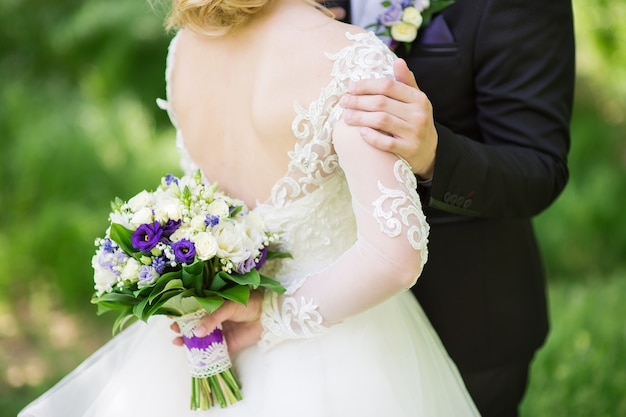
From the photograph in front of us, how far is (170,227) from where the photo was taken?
1.59m

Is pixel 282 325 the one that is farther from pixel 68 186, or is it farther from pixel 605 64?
pixel 605 64

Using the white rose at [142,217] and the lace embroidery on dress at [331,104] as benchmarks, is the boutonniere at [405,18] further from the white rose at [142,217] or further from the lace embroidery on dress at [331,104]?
the white rose at [142,217]

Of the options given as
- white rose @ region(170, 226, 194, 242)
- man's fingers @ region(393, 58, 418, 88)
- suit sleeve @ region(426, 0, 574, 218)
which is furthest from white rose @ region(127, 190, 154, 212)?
suit sleeve @ region(426, 0, 574, 218)

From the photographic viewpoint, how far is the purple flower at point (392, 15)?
1.93 m

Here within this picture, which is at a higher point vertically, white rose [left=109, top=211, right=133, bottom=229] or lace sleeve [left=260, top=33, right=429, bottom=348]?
white rose [left=109, top=211, right=133, bottom=229]

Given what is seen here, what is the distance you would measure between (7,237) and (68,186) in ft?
1.78

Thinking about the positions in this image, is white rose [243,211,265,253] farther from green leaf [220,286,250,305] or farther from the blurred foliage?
the blurred foliage

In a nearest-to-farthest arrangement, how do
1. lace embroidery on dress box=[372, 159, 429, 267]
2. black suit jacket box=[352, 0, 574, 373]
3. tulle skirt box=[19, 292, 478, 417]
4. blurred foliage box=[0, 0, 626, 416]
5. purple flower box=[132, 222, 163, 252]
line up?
lace embroidery on dress box=[372, 159, 429, 267]
purple flower box=[132, 222, 163, 252]
tulle skirt box=[19, 292, 478, 417]
black suit jacket box=[352, 0, 574, 373]
blurred foliage box=[0, 0, 626, 416]

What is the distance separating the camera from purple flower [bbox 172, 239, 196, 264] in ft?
5.09

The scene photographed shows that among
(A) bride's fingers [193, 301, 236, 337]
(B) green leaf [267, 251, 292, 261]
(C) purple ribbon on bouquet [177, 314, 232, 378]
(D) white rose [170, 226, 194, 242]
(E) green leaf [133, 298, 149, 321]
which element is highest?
(D) white rose [170, 226, 194, 242]

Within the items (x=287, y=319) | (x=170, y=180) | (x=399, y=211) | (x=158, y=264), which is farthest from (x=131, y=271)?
(x=399, y=211)

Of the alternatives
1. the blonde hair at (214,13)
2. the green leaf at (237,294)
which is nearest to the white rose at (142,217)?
the green leaf at (237,294)

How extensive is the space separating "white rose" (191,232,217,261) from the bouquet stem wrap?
219 millimetres

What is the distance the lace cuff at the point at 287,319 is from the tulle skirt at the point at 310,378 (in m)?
0.04
